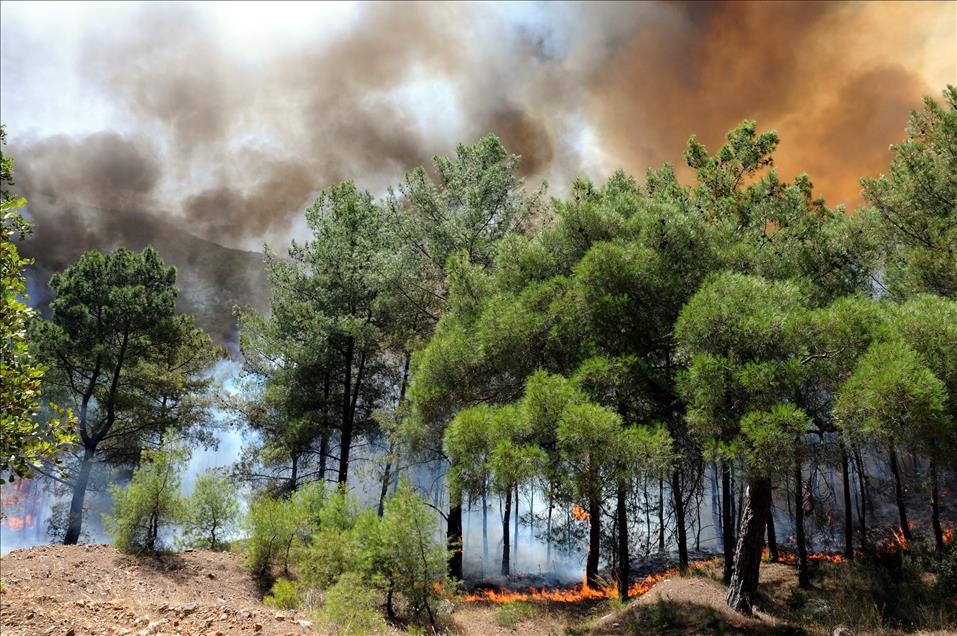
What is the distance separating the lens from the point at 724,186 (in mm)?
15562

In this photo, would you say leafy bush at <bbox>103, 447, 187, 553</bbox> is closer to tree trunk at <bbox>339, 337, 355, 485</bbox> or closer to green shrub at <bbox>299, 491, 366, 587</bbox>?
green shrub at <bbox>299, 491, 366, 587</bbox>

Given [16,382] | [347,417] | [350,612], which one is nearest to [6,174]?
[16,382]

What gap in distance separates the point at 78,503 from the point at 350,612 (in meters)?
17.9

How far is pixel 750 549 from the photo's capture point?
1073cm

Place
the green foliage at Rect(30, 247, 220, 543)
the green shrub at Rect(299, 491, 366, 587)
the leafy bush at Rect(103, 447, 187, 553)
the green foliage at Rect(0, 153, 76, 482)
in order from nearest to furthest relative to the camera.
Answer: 1. the green foliage at Rect(0, 153, 76, 482)
2. the green shrub at Rect(299, 491, 366, 587)
3. the leafy bush at Rect(103, 447, 187, 553)
4. the green foliage at Rect(30, 247, 220, 543)

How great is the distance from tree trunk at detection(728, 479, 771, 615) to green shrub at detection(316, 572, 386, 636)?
6872 millimetres

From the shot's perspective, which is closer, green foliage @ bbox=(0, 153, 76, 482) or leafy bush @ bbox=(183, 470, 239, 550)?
green foliage @ bbox=(0, 153, 76, 482)

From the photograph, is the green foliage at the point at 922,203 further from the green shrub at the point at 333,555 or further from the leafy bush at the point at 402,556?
the green shrub at the point at 333,555

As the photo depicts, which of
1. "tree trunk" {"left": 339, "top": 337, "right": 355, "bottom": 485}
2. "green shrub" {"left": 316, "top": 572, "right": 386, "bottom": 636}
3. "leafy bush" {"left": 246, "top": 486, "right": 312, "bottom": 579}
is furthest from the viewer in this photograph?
"tree trunk" {"left": 339, "top": 337, "right": 355, "bottom": 485}

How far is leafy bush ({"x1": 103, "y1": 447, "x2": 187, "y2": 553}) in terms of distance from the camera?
15.4 m

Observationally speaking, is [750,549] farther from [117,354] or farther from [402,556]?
[117,354]

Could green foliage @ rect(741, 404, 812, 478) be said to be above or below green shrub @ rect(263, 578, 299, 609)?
above

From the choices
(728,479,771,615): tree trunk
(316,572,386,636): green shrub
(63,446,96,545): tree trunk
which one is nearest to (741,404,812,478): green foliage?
(728,479,771,615): tree trunk

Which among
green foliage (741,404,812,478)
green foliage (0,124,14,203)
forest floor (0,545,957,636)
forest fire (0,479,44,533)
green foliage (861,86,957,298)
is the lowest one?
forest fire (0,479,44,533)
